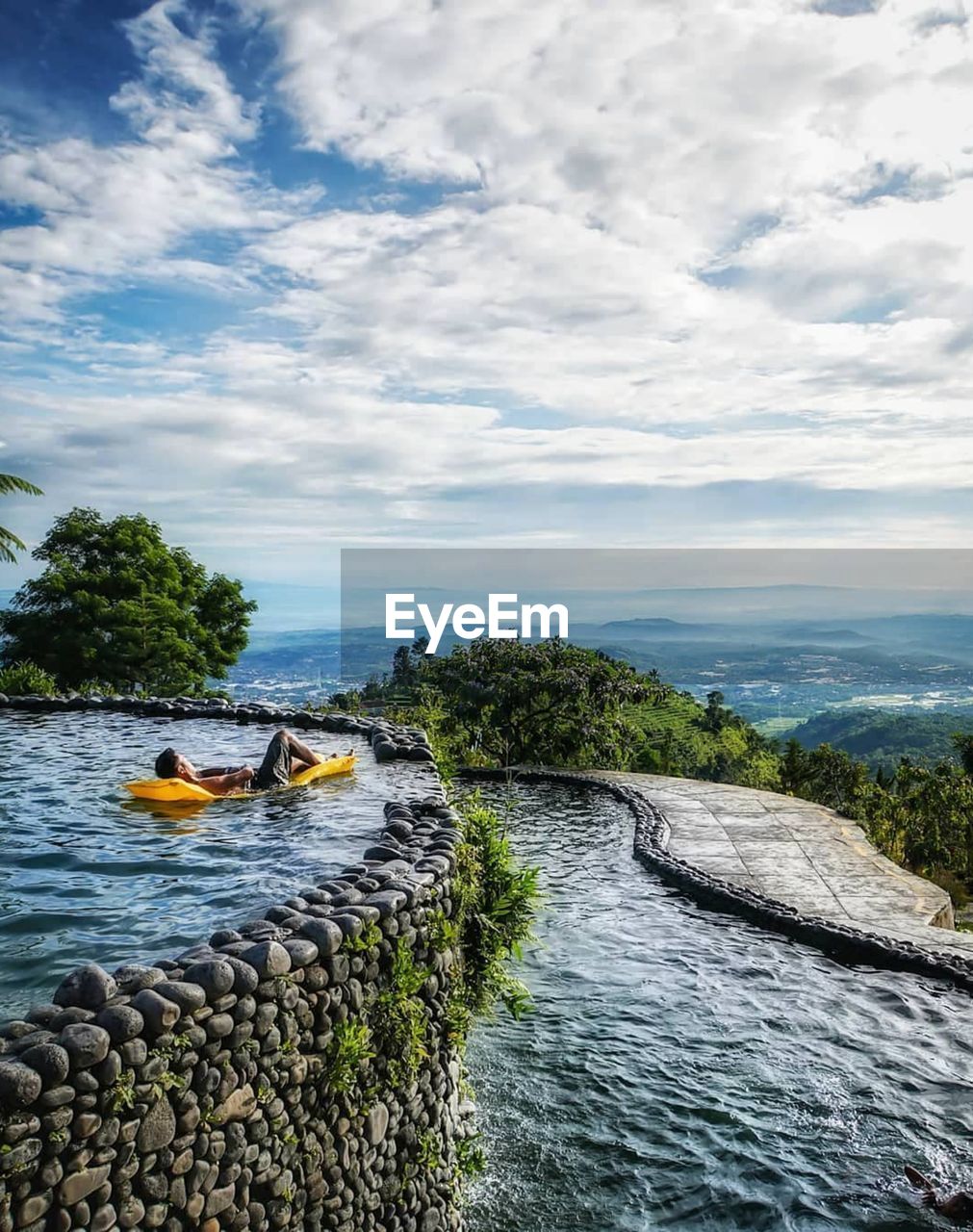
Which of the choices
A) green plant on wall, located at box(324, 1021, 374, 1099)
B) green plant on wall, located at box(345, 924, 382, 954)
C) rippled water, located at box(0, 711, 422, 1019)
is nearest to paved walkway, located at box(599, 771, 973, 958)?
rippled water, located at box(0, 711, 422, 1019)

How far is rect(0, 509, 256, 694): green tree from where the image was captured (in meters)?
22.0

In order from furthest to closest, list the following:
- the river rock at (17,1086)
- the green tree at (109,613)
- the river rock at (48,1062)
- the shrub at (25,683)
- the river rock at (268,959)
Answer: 1. the green tree at (109,613)
2. the shrub at (25,683)
3. the river rock at (268,959)
4. the river rock at (48,1062)
5. the river rock at (17,1086)

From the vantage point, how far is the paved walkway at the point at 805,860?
994 cm

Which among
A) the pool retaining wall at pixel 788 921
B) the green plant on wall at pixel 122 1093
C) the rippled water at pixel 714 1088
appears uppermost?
the green plant on wall at pixel 122 1093

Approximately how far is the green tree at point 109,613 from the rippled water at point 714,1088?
1511 cm

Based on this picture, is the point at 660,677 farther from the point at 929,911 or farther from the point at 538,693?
the point at 929,911

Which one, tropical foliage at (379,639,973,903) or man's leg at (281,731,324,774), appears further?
tropical foliage at (379,639,973,903)

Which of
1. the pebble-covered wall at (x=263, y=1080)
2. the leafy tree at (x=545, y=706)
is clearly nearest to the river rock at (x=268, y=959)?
the pebble-covered wall at (x=263, y=1080)

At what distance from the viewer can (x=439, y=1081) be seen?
5844 mm

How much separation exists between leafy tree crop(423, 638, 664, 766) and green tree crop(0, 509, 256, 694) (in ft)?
24.2

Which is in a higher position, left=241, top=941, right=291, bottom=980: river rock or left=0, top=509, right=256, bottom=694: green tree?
left=0, top=509, right=256, bottom=694: green tree

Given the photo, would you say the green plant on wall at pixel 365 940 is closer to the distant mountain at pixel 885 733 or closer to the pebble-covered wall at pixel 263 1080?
the pebble-covered wall at pixel 263 1080

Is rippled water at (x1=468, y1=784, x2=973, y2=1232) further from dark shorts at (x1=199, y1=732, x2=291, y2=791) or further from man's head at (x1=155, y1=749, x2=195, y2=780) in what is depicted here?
man's head at (x1=155, y1=749, x2=195, y2=780)

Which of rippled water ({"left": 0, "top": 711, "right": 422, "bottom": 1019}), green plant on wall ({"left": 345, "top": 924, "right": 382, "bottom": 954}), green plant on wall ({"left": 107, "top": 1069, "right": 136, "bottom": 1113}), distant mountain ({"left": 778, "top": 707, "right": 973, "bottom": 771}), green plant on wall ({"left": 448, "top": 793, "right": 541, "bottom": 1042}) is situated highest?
green plant on wall ({"left": 345, "top": 924, "right": 382, "bottom": 954})
